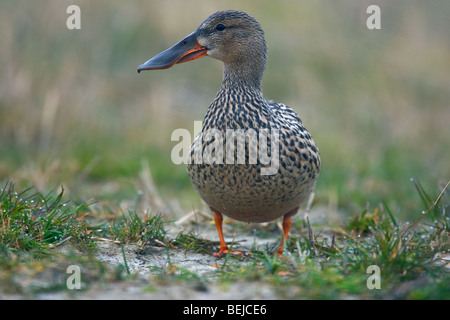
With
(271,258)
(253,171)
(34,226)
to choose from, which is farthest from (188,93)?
(271,258)

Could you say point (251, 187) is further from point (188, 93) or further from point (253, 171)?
point (188, 93)

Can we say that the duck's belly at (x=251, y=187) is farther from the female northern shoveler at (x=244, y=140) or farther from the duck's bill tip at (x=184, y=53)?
the duck's bill tip at (x=184, y=53)

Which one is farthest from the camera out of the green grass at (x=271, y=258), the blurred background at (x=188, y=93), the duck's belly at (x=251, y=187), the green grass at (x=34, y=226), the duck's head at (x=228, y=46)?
the blurred background at (x=188, y=93)

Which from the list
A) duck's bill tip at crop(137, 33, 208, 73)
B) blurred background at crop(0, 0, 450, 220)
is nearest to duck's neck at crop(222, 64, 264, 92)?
duck's bill tip at crop(137, 33, 208, 73)

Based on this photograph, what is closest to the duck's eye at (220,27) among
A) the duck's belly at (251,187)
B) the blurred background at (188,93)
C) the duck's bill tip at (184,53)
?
the duck's bill tip at (184,53)

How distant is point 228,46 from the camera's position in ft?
15.3

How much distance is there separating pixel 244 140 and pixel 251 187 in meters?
0.35

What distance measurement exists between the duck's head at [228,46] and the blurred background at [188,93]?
5.95 feet

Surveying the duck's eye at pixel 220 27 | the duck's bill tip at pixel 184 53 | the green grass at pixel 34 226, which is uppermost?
the duck's eye at pixel 220 27

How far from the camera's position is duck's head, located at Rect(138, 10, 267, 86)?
4.64 metres

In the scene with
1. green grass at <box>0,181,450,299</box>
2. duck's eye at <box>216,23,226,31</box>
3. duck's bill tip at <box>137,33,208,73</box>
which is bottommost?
green grass at <box>0,181,450,299</box>

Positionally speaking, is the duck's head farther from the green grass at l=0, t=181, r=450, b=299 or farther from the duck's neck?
the green grass at l=0, t=181, r=450, b=299

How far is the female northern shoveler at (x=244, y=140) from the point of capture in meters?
4.20

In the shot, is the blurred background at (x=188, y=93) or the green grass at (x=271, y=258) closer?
the green grass at (x=271, y=258)
